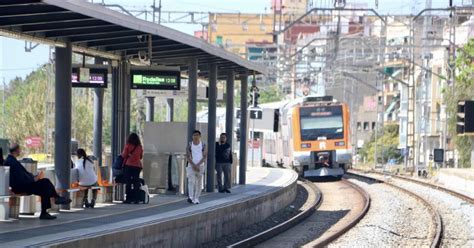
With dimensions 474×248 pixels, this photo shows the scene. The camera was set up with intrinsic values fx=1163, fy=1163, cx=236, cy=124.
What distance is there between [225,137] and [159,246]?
31.7 feet

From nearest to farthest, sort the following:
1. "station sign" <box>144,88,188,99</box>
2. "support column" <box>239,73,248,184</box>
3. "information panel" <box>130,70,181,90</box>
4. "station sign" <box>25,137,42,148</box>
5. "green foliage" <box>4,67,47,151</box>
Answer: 1. "information panel" <box>130,70,181,90</box>
2. "station sign" <box>144,88,188,99</box>
3. "support column" <box>239,73,248,184</box>
4. "station sign" <box>25,137,42,148</box>
5. "green foliage" <box>4,67,47,151</box>

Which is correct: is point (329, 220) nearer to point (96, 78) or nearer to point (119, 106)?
point (119, 106)

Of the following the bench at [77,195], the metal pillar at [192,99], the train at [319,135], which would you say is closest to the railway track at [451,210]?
the train at [319,135]

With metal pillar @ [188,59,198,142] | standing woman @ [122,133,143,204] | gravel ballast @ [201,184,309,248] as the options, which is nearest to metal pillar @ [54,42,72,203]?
standing woman @ [122,133,143,204]

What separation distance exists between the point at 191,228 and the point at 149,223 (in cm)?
190

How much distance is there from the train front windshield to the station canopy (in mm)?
19670

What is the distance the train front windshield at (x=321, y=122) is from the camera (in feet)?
149

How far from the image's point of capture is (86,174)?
20.5 m

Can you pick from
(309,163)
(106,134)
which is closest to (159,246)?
(309,163)

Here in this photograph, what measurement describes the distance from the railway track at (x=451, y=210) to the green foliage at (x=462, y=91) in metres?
9.19

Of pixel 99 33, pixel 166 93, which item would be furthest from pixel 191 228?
pixel 166 93

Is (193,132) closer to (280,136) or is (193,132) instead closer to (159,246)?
(159,246)

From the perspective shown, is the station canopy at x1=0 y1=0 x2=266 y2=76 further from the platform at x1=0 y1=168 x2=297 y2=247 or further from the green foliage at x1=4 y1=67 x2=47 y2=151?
the green foliage at x1=4 y1=67 x2=47 y2=151

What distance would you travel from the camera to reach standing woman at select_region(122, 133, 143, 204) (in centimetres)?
2102
